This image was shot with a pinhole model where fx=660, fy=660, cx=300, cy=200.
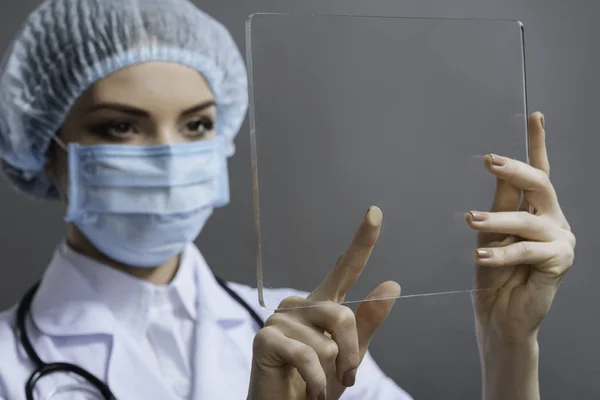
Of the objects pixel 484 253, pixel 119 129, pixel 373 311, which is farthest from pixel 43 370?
pixel 484 253

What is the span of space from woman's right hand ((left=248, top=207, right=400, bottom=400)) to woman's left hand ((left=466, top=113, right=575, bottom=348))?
14 centimetres

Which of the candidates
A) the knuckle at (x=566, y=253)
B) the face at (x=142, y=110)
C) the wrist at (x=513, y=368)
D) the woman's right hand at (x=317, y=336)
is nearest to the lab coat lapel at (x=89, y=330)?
the face at (x=142, y=110)

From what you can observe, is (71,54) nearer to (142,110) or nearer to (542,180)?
(142,110)

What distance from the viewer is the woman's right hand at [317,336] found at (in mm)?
694

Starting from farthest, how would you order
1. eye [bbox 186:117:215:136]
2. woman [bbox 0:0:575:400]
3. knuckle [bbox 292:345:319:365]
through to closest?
1. eye [bbox 186:117:215:136]
2. woman [bbox 0:0:575:400]
3. knuckle [bbox 292:345:319:365]

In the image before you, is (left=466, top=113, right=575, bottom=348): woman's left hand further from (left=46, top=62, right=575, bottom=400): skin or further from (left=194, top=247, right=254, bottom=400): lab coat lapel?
(left=194, top=247, right=254, bottom=400): lab coat lapel

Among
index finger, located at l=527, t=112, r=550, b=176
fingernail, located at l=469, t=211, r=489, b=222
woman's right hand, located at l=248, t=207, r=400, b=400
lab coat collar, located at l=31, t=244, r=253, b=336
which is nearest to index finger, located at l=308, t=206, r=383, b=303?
woman's right hand, located at l=248, t=207, r=400, b=400

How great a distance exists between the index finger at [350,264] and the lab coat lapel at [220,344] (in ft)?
0.95

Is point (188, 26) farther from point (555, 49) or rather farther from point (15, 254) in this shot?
Result: point (555, 49)

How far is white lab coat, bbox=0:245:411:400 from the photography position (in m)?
0.90

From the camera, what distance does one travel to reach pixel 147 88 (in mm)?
916

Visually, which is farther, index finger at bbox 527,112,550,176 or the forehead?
the forehead

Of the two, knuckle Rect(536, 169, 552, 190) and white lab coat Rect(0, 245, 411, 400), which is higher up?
knuckle Rect(536, 169, 552, 190)

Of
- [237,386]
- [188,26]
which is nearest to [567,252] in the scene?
[237,386]
